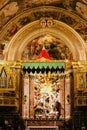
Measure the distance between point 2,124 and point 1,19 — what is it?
240 inches

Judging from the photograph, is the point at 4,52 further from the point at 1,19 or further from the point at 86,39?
the point at 86,39

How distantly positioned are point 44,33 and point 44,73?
2645 mm

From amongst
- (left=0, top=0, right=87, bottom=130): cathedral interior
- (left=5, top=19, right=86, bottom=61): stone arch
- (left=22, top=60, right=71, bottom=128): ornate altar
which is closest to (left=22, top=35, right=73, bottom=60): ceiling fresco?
(left=0, top=0, right=87, bottom=130): cathedral interior

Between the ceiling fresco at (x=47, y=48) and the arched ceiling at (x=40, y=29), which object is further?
the ceiling fresco at (x=47, y=48)

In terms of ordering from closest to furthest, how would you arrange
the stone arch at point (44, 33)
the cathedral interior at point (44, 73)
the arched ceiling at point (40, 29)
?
the cathedral interior at point (44, 73) < the arched ceiling at point (40, 29) < the stone arch at point (44, 33)

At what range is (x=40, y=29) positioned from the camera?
26.1 m

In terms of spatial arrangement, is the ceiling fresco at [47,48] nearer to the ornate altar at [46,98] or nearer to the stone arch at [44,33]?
the stone arch at [44,33]

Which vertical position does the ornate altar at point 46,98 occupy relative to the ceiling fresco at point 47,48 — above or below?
below

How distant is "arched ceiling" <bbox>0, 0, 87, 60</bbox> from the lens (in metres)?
25.4

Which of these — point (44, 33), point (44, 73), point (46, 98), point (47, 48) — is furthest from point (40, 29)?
point (46, 98)

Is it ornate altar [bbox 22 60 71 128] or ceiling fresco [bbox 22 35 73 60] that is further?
ceiling fresco [bbox 22 35 73 60]

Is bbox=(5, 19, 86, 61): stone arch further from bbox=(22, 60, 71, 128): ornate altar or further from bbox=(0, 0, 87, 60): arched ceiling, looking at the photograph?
bbox=(22, 60, 71, 128): ornate altar

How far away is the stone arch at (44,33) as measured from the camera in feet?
84.2

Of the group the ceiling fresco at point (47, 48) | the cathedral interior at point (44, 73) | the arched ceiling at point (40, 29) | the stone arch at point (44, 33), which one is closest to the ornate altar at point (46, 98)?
the cathedral interior at point (44, 73)
